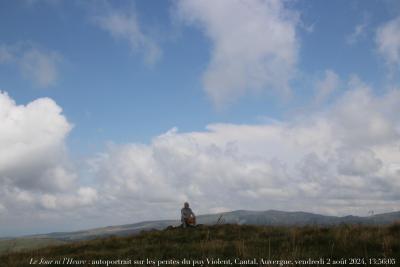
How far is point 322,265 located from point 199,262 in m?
3.12

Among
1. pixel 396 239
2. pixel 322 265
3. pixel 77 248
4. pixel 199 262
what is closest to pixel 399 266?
pixel 322 265

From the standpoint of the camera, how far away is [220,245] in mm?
13156

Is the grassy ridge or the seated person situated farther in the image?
the seated person

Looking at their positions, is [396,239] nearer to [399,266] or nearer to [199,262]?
[399,266]

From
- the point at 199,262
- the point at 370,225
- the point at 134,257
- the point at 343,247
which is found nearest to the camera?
the point at 199,262

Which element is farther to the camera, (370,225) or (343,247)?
(370,225)

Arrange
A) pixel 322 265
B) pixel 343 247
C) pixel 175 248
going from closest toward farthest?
pixel 322 265, pixel 343 247, pixel 175 248

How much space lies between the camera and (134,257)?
12586 millimetres

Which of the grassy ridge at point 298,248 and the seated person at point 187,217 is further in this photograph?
the seated person at point 187,217

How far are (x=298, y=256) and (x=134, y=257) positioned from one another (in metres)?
5.39

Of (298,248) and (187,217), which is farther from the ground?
(187,217)

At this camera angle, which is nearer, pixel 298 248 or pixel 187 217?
pixel 298 248

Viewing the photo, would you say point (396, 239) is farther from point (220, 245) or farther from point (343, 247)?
point (220, 245)

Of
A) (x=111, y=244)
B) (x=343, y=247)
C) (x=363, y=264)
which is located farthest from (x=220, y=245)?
(x=111, y=244)
